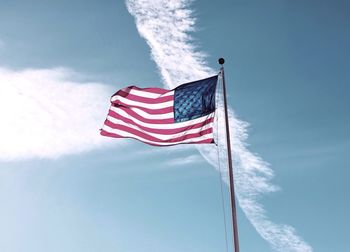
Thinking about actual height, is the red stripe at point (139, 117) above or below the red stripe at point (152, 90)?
below

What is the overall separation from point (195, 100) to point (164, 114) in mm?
1788

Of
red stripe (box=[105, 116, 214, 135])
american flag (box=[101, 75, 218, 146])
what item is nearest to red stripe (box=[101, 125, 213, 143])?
american flag (box=[101, 75, 218, 146])

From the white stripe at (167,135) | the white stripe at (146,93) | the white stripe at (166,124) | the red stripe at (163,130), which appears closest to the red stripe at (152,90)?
the white stripe at (146,93)

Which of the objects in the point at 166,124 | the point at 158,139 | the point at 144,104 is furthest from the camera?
the point at 144,104

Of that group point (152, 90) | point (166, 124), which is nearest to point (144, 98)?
point (152, 90)

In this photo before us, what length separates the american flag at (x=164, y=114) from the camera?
26.7m

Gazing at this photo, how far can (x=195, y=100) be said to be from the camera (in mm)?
27500

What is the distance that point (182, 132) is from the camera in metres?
26.9

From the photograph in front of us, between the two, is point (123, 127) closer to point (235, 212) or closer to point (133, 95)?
point (133, 95)

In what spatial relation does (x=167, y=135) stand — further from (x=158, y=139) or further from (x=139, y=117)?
(x=139, y=117)

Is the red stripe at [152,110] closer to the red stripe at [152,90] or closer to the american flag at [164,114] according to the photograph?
the american flag at [164,114]

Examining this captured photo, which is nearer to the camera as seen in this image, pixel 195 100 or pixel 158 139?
pixel 158 139

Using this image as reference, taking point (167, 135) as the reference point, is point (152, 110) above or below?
above

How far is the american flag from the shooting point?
26734mm
